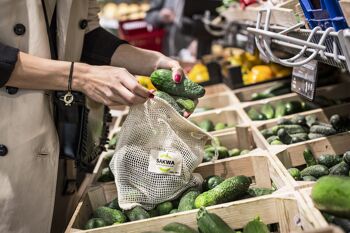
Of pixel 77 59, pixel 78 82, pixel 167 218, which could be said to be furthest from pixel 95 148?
pixel 167 218

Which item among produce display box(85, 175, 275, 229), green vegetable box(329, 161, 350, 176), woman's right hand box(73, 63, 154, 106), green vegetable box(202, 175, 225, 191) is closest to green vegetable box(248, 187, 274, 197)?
produce display box(85, 175, 275, 229)

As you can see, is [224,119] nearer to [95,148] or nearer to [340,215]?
[95,148]

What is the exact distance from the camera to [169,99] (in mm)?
2121

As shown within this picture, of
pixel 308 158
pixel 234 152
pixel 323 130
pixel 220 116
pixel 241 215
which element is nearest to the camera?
pixel 241 215

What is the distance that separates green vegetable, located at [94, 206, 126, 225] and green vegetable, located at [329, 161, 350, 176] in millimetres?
925

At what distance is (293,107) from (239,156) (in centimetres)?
86

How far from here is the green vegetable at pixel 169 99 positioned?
Result: 6.90ft

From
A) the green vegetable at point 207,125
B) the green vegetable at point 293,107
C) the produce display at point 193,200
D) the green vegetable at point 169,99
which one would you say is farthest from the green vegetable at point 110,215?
the green vegetable at point 293,107

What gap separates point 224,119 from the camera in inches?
131

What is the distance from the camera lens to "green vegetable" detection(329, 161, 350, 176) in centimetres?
201

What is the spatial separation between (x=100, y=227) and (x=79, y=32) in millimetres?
1007

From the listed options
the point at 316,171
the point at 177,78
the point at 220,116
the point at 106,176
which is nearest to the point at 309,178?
the point at 316,171

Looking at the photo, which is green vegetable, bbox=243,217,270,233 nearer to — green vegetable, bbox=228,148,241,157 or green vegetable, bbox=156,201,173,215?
green vegetable, bbox=156,201,173,215

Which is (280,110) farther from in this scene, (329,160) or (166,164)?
(166,164)
